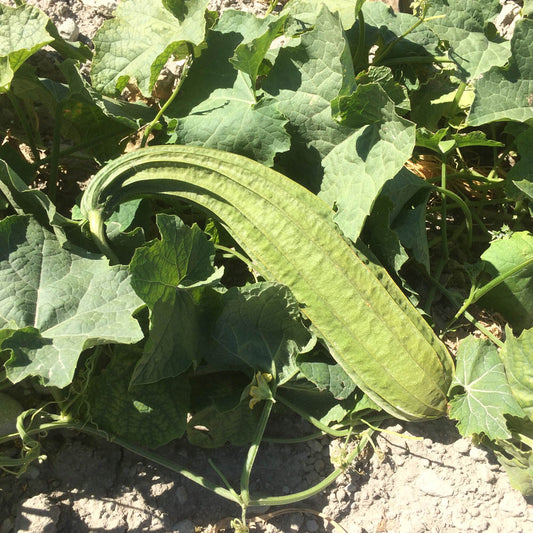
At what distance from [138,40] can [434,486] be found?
207 cm

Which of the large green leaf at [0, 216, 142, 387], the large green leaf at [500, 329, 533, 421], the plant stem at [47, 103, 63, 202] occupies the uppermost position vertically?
the plant stem at [47, 103, 63, 202]

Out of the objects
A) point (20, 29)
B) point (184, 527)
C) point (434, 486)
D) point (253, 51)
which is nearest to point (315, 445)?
point (434, 486)

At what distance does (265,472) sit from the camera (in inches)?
90.5

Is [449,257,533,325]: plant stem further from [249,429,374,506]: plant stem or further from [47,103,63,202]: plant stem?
[47,103,63,202]: plant stem

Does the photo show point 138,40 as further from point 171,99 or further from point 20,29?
point 20,29

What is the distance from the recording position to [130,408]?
216 centimetres

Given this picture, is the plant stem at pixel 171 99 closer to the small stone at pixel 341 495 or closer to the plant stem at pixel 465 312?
the plant stem at pixel 465 312

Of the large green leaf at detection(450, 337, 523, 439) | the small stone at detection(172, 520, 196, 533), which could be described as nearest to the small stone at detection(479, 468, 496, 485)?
the large green leaf at detection(450, 337, 523, 439)

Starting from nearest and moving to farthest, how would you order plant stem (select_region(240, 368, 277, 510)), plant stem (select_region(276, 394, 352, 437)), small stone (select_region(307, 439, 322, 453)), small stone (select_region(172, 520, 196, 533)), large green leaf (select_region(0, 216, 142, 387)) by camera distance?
large green leaf (select_region(0, 216, 142, 387)) → plant stem (select_region(240, 368, 277, 510)) → small stone (select_region(172, 520, 196, 533)) → plant stem (select_region(276, 394, 352, 437)) → small stone (select_region(307, 439, 322, 453))

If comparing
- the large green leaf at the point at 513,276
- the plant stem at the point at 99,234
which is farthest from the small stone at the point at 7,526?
the large green leaf at the point at 513,276

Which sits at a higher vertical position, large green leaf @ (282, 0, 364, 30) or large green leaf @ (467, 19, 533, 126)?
large green leaf @ (282, 0, 364, 30)

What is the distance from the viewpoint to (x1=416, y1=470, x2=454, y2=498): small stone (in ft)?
7.51

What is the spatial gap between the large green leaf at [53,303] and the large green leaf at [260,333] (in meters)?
0.40

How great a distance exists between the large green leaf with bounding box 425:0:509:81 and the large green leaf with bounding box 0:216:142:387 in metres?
1.67
